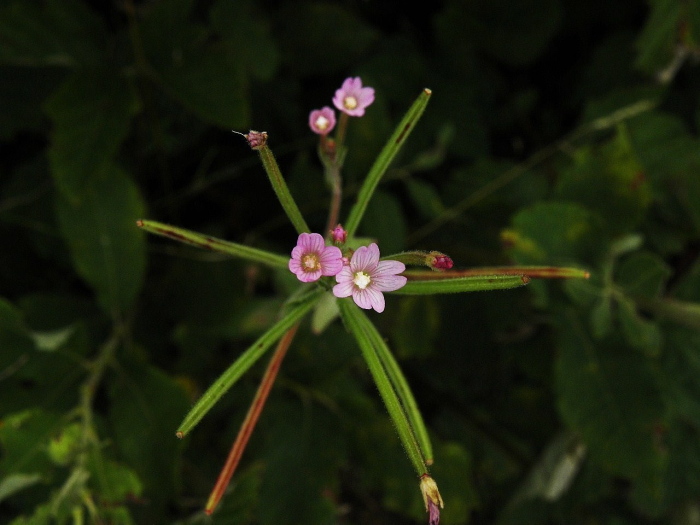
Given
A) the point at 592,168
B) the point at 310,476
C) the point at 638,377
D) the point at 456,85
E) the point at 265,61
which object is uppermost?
the point at 456,85

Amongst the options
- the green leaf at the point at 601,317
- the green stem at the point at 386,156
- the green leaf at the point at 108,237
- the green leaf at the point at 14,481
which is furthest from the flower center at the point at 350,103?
the green leaf at the point at 14,481

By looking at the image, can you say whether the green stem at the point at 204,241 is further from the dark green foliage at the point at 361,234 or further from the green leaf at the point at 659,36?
the green leaf at the point at 659,36

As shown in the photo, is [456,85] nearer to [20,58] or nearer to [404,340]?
[404,340]

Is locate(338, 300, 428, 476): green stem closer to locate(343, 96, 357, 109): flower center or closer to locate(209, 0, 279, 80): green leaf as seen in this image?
locate(343, 96, 357, 109): flower center

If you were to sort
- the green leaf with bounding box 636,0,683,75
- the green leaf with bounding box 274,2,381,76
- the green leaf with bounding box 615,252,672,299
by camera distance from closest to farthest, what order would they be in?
the green leaf with bounding box 615,252,672,299, the green leaf with bounding box 636,0,683,75, the green leaf with bounding box 274,2,381,76

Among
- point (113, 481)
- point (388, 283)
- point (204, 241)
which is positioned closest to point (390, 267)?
point (388, 283)

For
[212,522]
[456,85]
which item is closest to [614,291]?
[456,85]

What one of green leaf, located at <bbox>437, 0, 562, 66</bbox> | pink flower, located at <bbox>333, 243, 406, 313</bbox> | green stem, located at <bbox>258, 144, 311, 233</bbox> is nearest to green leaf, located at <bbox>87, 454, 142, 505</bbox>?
green stem, located at <bbox>258, 144, 311, 233</bbox>
